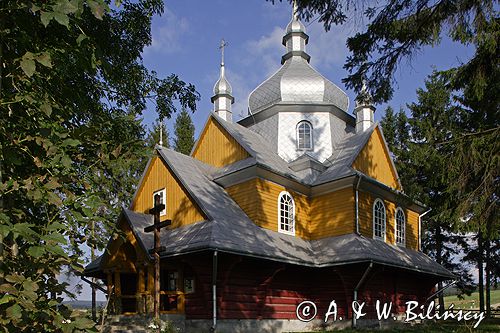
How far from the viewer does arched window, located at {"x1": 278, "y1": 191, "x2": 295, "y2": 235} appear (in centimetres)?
1528

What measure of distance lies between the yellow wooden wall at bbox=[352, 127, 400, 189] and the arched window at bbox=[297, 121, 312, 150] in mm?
2226

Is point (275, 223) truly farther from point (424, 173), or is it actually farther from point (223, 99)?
point (424, 173)

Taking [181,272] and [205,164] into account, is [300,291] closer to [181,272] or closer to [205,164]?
[181,272]

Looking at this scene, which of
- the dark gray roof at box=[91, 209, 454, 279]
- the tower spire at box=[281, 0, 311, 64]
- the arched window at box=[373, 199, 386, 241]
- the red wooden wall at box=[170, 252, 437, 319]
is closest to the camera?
the dark gray roof at box=[91, 209, 454, 279]

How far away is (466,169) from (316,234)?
7.75 meters

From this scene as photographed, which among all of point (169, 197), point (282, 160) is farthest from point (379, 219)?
point (169, 197)

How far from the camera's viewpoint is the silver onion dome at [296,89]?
1931cm

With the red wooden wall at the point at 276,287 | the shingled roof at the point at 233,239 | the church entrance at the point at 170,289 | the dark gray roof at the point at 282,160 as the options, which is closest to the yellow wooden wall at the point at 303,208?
the shingled roof at the point at 233,239

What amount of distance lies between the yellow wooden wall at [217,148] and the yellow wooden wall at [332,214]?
2.99 m

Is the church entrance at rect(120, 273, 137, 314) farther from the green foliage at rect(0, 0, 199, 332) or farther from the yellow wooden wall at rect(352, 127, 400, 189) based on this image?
the green foliage at rect(0, 0, 199, 332)

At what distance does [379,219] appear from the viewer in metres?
16.7

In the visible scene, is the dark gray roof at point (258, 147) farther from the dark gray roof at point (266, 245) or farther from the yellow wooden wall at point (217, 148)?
the dark gray roof at point (266, 245)

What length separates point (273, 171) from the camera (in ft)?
48.1
